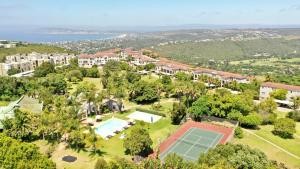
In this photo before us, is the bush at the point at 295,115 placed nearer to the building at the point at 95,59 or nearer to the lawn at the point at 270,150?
the lawn at the point at 270,150

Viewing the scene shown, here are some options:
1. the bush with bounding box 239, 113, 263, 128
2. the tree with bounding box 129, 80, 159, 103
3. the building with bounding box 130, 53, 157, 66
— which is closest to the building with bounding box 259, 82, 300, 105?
the bush with bounding box 239, 113, 263, 128

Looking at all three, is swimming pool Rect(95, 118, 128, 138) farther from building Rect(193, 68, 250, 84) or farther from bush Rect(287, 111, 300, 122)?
building Rect(193, 68, 250, 84)

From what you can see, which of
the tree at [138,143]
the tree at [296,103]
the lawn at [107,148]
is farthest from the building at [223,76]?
the tree at [138,143]

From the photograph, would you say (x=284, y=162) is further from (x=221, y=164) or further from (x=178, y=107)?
(x=178, y=107)

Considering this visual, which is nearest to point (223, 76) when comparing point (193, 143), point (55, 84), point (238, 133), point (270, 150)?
point (238, 133)

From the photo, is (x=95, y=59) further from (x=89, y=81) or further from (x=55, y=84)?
(x=55, y=84)

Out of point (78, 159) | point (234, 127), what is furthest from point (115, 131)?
point (234, 127)
